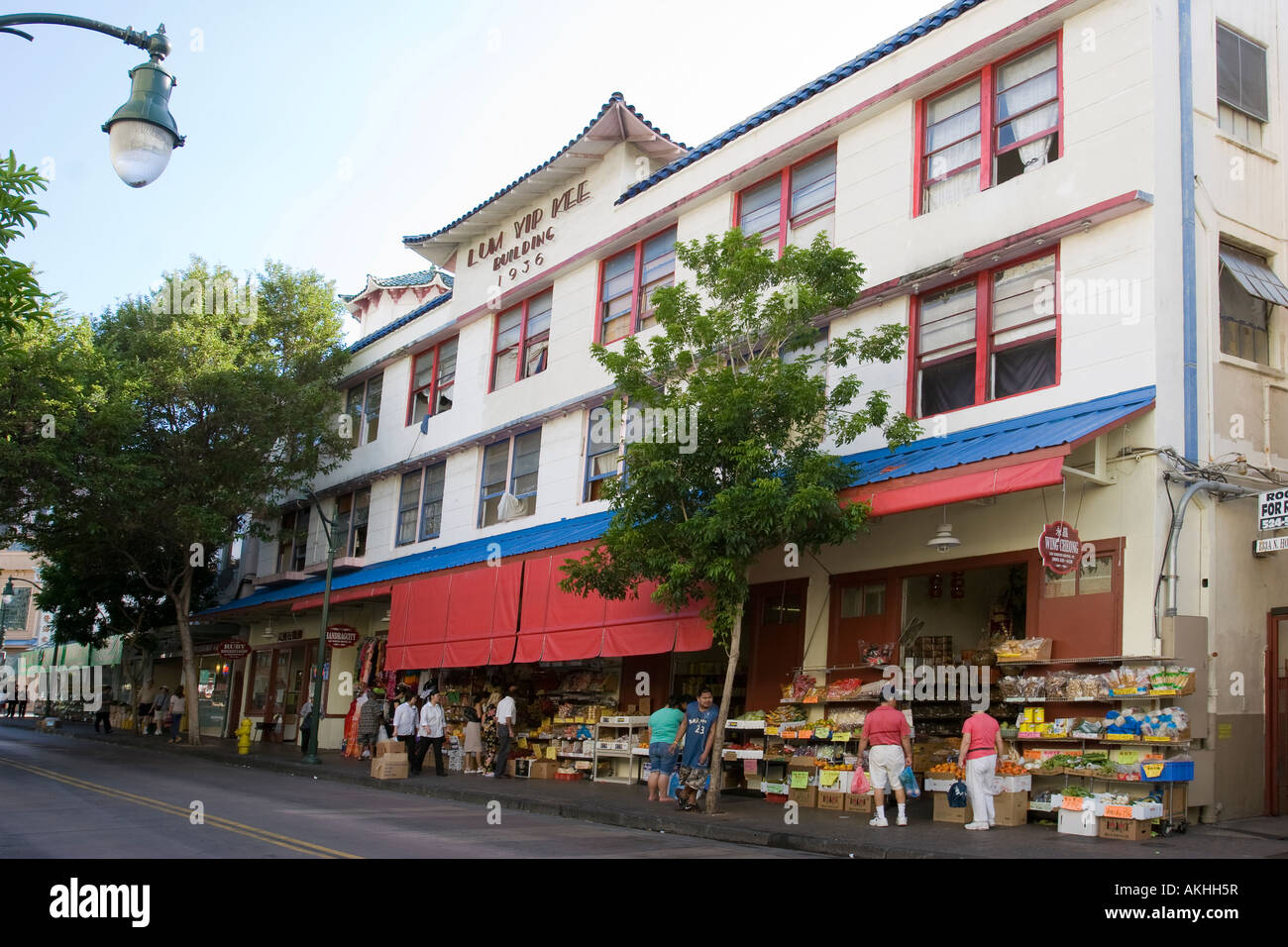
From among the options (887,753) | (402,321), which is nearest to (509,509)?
(402,321)

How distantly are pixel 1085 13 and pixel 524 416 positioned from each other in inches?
575

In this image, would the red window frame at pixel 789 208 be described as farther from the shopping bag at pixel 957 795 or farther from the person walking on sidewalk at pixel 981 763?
the shopping bag at pixel 957 795

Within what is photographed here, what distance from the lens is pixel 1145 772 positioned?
42.4 ft

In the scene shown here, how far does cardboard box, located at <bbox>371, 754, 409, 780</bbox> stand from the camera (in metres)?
22.2

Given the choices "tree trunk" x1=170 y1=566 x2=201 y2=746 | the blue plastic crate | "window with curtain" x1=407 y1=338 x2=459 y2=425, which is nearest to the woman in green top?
the blue plastic crate

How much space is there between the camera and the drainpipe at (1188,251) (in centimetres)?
1446

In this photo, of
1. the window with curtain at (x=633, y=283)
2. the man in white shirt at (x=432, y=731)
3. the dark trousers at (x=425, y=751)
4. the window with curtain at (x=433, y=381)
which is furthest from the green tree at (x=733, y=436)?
the window with curtain at (x=433, y=381)

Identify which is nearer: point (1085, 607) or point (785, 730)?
point (1085, 607)

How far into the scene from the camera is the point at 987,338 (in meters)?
16.6

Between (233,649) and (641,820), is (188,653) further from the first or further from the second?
(641,820)

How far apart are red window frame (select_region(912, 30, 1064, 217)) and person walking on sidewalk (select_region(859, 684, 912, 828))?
7823 millimetres

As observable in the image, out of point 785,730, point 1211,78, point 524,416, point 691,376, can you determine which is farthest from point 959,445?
point 524,416
